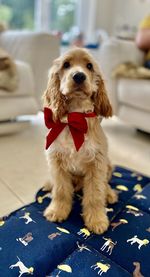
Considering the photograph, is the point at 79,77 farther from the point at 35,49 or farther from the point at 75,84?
the point at 35,49

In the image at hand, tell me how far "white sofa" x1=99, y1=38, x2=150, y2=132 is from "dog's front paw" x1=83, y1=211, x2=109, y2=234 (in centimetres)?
117

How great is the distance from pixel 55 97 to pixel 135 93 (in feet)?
3.97

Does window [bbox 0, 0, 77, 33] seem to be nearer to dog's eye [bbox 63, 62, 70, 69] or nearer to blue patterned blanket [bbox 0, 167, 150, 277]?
dog's eye [bbox 63, 62, 70, 69]

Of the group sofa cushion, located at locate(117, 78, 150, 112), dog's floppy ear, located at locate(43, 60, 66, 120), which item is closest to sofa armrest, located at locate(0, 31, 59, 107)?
sofa cushion, located at locate(117, 78, 150, 112)

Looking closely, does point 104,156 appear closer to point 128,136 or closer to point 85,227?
point 85,227

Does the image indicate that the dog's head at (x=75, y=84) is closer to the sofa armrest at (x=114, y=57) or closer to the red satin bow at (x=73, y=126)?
the red satin bow at (x=73, y=126)

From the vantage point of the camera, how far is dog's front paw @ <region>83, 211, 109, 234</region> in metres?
1.17

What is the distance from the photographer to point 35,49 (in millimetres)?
2445

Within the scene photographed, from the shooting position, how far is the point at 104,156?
1225mm

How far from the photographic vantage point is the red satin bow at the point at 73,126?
1.16 meters

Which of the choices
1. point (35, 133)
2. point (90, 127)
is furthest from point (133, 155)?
point (90, 127)

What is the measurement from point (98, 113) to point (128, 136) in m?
1.28

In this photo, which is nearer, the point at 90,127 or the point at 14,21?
the point at 90,127

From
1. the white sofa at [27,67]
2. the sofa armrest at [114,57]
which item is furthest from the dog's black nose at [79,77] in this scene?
the sofa armrest at [114,57]
